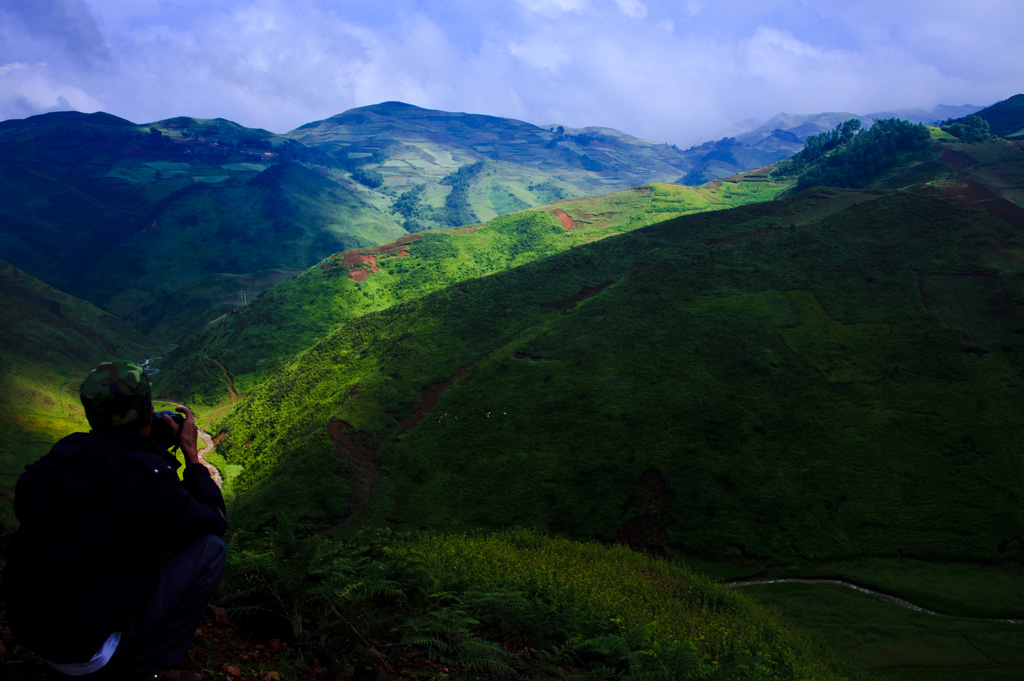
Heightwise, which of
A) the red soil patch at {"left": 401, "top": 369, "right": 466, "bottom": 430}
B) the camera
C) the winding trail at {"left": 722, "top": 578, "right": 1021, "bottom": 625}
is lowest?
the winding trail at {"left": 722, "top": 578, "right": 1021, "bottom": 625}

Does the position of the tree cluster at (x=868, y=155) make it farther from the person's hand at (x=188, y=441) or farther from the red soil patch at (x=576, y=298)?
the person's hand at (x=188, y=441)

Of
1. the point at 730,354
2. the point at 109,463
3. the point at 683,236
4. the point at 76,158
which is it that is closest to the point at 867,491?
the point at 730,354

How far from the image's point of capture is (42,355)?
73.0 metres

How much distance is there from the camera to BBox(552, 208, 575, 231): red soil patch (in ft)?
340

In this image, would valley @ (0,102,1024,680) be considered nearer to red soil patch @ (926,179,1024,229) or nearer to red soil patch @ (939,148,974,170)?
red soil patch @ (926,179,1024,229)

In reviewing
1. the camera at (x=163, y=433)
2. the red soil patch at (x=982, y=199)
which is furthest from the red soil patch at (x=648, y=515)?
the red soil patch at (x=982, y=199)

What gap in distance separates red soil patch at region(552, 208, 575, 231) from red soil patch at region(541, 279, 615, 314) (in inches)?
1833

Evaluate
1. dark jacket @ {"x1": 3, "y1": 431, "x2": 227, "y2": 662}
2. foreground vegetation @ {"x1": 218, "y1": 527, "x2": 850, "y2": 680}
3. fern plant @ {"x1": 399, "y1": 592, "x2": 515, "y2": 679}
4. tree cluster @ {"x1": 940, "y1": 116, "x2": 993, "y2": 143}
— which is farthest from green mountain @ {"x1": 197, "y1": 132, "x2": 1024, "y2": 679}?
tree cluster @ {"x1": 940, "y1": 116, "x2": 993, "y2": 143}

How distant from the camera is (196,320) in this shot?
11156 centimetres

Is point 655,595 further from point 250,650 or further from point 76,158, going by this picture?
point 76,158

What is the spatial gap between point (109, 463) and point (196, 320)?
124 meters

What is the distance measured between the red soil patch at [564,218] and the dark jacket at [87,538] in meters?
102

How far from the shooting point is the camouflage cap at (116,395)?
4020 mm

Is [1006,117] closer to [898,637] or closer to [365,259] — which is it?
[365,259]
